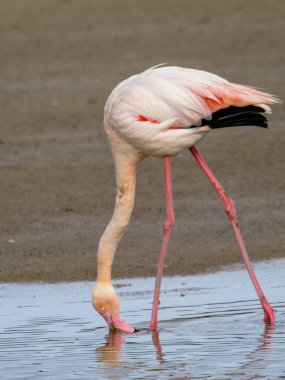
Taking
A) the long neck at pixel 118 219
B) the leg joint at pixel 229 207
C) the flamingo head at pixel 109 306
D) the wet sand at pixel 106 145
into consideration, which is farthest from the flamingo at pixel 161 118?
the wet sand at pixel 106 145

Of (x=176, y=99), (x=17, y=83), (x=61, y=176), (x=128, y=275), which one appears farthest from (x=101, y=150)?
(x=176, y=99)

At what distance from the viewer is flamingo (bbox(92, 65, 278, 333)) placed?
25.1 ft

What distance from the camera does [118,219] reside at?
7.68 m

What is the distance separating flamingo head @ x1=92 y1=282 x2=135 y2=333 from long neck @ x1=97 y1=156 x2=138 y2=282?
0.09m

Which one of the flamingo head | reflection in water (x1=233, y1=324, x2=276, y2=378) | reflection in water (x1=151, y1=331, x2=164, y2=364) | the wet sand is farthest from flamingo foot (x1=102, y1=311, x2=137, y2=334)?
the wet sand

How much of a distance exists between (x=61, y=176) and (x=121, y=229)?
4.63 m

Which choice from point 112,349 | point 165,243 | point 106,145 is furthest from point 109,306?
point 106,145

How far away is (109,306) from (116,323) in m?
0.11

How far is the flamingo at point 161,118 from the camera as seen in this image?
25.1 ft

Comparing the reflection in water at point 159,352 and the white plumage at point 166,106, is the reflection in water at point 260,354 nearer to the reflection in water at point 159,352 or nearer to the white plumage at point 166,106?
the reflection in water at point 159,352

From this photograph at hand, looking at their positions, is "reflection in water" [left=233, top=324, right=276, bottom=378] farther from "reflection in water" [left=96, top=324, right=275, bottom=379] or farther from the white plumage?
the white plumage

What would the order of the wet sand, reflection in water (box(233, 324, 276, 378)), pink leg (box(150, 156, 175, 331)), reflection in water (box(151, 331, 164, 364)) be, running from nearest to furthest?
reflection in water (box(233, 324, 276, 378)), reflection in water (box(151, 331, 164, 364)), pink leg (box(150, 156, 175, 331)), the wet sand

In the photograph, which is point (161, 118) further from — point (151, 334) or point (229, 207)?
point (151, 334)

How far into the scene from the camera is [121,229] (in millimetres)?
7664
